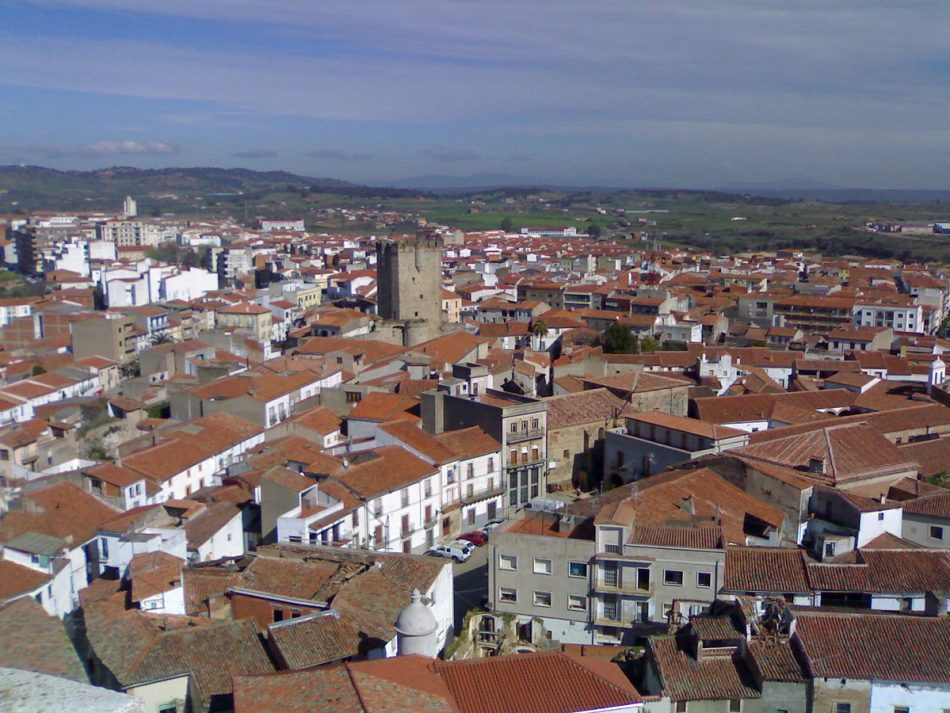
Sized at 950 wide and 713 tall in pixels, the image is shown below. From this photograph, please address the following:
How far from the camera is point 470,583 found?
21.2 metres

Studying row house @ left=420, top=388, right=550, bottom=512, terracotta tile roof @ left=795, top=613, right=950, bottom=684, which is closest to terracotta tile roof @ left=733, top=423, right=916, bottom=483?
row house @ left=420, top=388, right=550, bottom=512

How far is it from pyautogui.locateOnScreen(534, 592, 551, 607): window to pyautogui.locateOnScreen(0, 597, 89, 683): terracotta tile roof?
346 inches

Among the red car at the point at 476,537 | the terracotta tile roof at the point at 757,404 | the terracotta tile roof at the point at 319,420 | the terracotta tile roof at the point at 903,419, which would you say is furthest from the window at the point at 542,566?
the terracotta tile roof at the point at 757,404

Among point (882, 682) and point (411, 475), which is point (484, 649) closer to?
point (882, 682)

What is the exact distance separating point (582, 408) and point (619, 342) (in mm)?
16082

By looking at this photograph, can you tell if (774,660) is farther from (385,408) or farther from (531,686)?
(385,408)

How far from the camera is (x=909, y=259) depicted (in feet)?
377

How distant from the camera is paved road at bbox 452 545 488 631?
63.4 feet

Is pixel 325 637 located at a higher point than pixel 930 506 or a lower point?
higher

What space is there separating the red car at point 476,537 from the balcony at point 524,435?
3.11 meters

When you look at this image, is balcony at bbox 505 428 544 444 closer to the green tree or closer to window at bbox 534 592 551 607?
window at bbox 534 592 551 607

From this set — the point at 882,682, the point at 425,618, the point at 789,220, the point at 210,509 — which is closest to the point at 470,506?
the point at 210,509

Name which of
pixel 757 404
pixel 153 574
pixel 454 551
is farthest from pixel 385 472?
pixel 757 404

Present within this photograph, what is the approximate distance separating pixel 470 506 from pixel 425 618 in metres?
12.8
